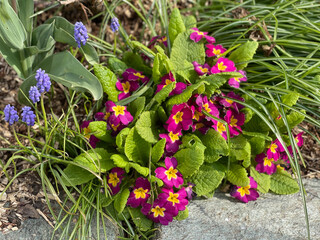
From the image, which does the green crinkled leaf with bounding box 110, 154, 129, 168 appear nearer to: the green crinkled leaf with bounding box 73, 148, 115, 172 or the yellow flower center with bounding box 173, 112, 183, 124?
the green crinkled leaf with bounding box 73, 148, 115, 172

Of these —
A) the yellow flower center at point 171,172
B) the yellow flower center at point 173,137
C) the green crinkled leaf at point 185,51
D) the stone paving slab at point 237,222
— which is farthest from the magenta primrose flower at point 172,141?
the green crinkled leaf at point 185,51

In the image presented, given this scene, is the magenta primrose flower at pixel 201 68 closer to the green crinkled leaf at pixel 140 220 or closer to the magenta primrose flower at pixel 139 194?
the magenta primrose flower at pixel 139 194

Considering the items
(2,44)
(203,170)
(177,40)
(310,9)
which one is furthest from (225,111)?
(2,44)

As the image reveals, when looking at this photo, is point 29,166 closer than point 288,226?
No

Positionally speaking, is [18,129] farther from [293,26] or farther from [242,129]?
[293,26]

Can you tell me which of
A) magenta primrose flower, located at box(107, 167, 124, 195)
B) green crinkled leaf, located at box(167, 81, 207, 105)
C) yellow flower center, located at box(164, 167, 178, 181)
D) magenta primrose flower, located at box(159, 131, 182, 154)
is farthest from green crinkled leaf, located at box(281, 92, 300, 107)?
magenta primrose flower, located at box(107, 167, 124, 195)

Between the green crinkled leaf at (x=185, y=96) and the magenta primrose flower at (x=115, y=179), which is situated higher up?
the green crinkled leaf at (x=185, y=96)
